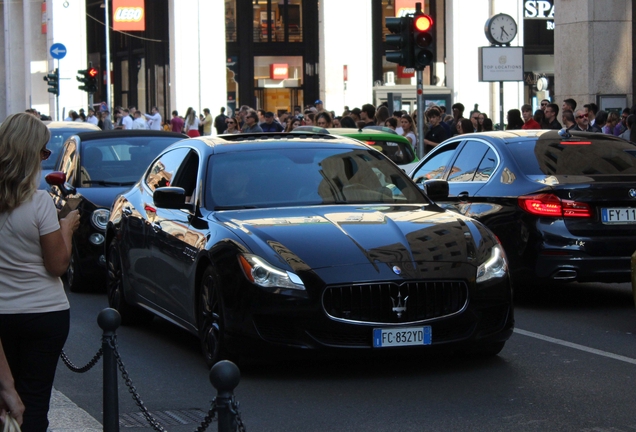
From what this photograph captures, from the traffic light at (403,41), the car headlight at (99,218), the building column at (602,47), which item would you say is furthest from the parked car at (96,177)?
the building column at (602,47)

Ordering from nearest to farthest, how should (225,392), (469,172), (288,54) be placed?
1. (225,392)
2. (469,172)
3. (288,54)

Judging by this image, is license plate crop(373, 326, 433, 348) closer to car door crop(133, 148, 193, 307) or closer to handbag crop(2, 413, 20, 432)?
Answer: car door crop(133, 148, 193, 307)

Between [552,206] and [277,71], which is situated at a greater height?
[277,71]

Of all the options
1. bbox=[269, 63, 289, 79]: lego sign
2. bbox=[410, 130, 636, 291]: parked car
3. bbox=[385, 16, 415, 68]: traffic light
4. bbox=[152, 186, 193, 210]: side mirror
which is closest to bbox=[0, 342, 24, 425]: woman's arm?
bbox=[152, 186, 193, 210]: side mirror

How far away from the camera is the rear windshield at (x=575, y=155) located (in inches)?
415

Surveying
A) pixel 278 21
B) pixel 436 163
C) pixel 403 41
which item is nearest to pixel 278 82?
pixel 278 21

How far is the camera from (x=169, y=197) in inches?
318

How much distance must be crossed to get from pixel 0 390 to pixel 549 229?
22.1ft

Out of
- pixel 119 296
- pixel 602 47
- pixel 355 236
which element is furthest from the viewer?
pixel 602 47

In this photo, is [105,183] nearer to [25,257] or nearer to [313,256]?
[313,256]

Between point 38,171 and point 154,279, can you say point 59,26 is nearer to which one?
point 154,279

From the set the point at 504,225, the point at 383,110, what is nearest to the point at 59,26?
the point at 383,110

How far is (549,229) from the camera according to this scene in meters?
10.2

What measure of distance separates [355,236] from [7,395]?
3.48 metres
